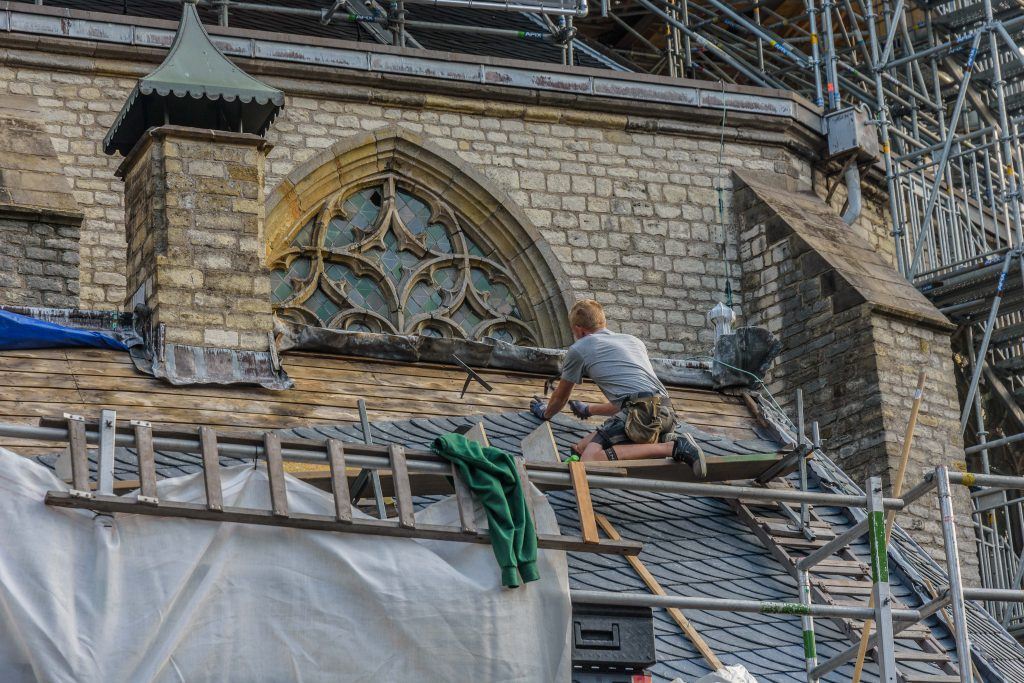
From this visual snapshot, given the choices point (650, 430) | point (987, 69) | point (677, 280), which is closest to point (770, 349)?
point (650, 430)

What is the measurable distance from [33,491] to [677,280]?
10.8m

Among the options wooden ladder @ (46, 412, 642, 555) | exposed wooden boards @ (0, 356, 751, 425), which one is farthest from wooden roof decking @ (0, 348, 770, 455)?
wooden ladder @ (46, 412, 642, 555)

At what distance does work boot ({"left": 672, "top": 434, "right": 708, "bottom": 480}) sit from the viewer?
419 inches

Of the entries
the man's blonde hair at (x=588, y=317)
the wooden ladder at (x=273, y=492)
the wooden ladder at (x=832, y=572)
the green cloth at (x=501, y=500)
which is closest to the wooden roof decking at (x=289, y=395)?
the man's blonde hair at (x=588, y=317)

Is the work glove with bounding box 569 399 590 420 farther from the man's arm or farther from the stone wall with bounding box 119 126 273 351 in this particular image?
the stone wall with bounding box 119 126 273 351

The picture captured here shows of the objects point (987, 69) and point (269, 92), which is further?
point (987, 69)

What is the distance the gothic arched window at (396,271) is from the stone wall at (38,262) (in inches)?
131

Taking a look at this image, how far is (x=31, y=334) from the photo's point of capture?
11586mm

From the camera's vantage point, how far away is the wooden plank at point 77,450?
796 cm

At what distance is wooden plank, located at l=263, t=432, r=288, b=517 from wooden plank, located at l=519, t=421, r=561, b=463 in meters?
2.37

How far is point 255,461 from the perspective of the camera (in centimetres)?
842

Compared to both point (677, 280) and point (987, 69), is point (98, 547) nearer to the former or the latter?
point (677, 280)

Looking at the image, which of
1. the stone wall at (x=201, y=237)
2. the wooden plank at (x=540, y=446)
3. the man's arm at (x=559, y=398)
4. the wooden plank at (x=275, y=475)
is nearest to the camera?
the wooden plank at (x=275, y=475)

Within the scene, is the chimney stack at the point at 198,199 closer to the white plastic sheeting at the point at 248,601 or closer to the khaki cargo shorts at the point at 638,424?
the khaki cargo shorts at the point at 638,424
